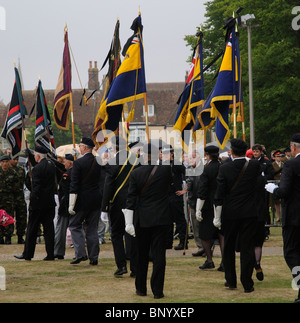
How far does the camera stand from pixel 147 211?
9.55m

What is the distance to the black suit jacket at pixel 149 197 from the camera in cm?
954

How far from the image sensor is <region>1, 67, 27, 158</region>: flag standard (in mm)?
16172

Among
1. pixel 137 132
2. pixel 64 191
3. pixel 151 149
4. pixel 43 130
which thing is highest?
pixel 137 132

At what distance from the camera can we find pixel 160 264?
369 inches

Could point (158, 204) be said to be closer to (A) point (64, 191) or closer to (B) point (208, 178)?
(B) point (208, 178)

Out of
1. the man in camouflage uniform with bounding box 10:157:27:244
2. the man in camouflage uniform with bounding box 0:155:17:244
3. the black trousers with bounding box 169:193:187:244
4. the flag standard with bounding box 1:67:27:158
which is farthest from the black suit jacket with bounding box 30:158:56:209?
the man in camouflage uniform with bounding box 10:157:27:244

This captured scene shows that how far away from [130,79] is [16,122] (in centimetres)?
388

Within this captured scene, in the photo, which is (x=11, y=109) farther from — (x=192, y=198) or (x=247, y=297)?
(x=247, y=297)

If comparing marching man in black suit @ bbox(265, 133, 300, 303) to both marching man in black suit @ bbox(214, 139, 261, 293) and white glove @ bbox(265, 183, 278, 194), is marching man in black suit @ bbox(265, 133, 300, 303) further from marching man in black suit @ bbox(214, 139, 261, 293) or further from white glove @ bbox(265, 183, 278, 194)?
marching man in black suit @ bbox(214, 139, 261, 293)

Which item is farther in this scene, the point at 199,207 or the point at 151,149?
the point at 199,207

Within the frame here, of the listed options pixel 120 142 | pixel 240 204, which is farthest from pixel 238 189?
pixel 120 142

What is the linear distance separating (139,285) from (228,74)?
21.5 feet

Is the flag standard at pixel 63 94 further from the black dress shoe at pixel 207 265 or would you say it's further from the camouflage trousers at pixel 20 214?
the black dress shoe at pixel 207 265

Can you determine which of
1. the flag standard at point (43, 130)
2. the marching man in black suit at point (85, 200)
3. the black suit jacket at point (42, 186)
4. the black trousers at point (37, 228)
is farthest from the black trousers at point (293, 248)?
the flag standard at point (43, 130)
